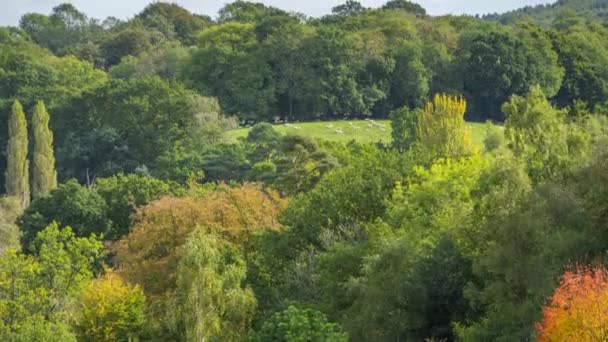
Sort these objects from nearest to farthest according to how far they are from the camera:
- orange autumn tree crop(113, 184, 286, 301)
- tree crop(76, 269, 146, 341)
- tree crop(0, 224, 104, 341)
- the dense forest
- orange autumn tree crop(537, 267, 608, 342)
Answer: orange autumn tree crop(537, 267, 608, 342)
the dense forest
tree crop(0, 224, 104, 341)
tree crop(76, 269, 146, 341)
orange autumn tree crop(113, 184, 286, 301)

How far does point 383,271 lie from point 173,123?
170 feet

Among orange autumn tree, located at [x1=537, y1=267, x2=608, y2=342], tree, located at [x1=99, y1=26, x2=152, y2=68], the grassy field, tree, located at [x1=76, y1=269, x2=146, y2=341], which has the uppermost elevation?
tree, located at [x1=99, y1=26, x2=152, y2=68]

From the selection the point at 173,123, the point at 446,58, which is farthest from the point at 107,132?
the point at 446,58

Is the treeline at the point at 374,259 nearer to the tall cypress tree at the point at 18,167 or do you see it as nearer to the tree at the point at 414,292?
the tree at the point at 414,292

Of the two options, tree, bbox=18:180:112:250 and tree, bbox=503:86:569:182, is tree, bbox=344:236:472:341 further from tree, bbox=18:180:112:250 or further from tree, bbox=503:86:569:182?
tree, bbox=18:180:112:250

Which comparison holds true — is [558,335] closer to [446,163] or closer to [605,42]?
[446,163]

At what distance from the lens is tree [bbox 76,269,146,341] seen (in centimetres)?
3359

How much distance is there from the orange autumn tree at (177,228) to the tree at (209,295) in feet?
25.5

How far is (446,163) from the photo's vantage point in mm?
37844

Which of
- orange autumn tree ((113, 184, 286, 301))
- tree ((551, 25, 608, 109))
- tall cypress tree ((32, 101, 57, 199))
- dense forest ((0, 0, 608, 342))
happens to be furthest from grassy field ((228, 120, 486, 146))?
orange autumn tree ((113, 184, 286, 301))

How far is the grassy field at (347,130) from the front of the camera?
251 feet

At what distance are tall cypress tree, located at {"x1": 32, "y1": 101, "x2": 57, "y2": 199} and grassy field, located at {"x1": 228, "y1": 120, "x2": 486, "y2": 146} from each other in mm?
16116

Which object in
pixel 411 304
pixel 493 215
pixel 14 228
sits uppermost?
pixel 493 215

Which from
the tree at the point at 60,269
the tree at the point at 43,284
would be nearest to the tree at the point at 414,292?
the tree at the point at 43,284
